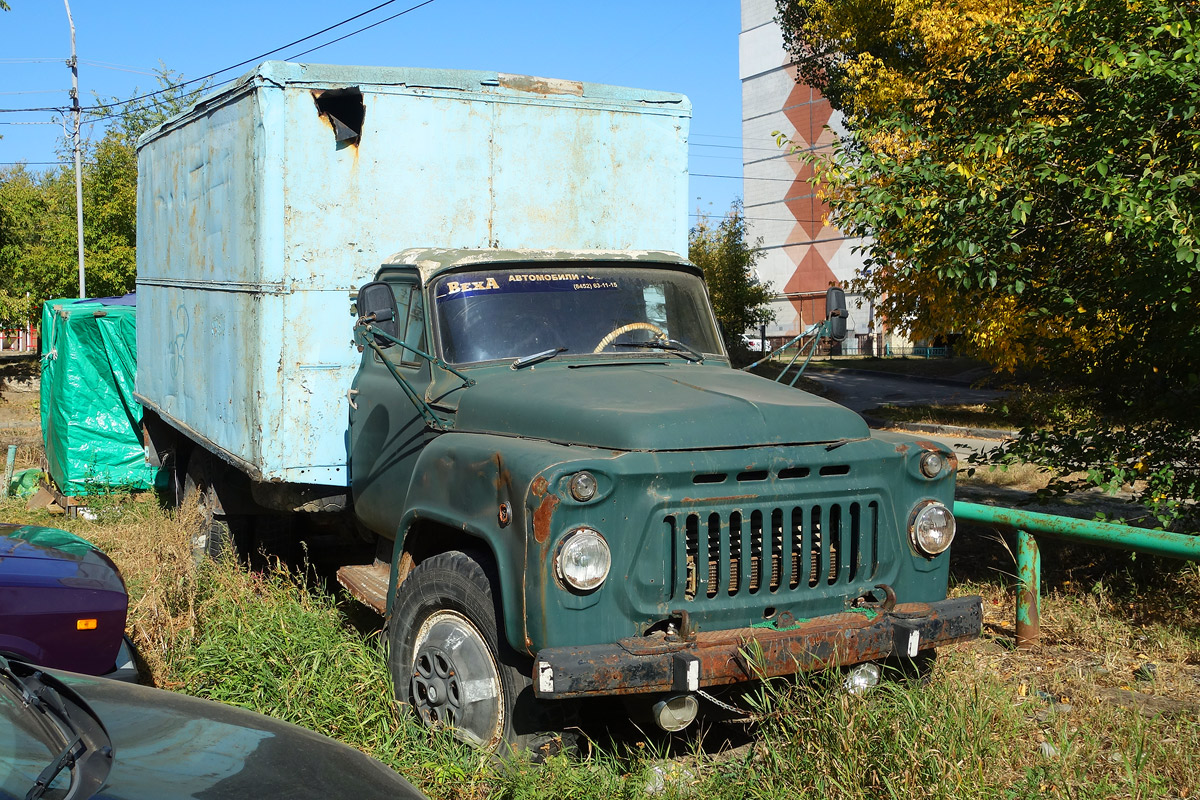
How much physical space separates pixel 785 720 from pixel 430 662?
147 centimetres

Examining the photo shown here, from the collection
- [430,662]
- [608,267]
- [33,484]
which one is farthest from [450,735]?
[33,484]

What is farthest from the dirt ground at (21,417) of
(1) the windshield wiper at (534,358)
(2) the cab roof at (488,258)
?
(1) the windshield wiper at (534,358)

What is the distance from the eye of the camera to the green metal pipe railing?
203 inches

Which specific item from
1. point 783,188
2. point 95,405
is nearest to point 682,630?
point 95,405

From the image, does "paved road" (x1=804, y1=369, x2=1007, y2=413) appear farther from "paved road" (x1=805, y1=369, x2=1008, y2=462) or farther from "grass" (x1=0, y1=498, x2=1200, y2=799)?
"grass" (x1=0, y1=498, x2=1200, y2=799)

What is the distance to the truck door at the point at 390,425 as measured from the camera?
5312mm

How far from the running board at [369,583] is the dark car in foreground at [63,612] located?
1065 millimetres

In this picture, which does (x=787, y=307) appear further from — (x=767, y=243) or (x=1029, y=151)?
(x=1029, y=151)

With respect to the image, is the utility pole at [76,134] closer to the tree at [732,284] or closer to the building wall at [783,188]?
the tree at [732,284]

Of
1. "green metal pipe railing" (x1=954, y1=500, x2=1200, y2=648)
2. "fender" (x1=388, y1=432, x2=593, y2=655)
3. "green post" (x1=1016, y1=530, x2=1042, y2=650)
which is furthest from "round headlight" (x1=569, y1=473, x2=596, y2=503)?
"green post" (x1=1016, y1=530, x2=1042, y2=650)

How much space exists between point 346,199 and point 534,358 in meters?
1.92

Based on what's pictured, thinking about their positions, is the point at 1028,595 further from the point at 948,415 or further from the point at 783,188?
the point at 783,188

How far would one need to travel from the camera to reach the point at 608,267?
571 centimetres

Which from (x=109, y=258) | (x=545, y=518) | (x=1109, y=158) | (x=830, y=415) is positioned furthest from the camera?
(x=109, y=258)
